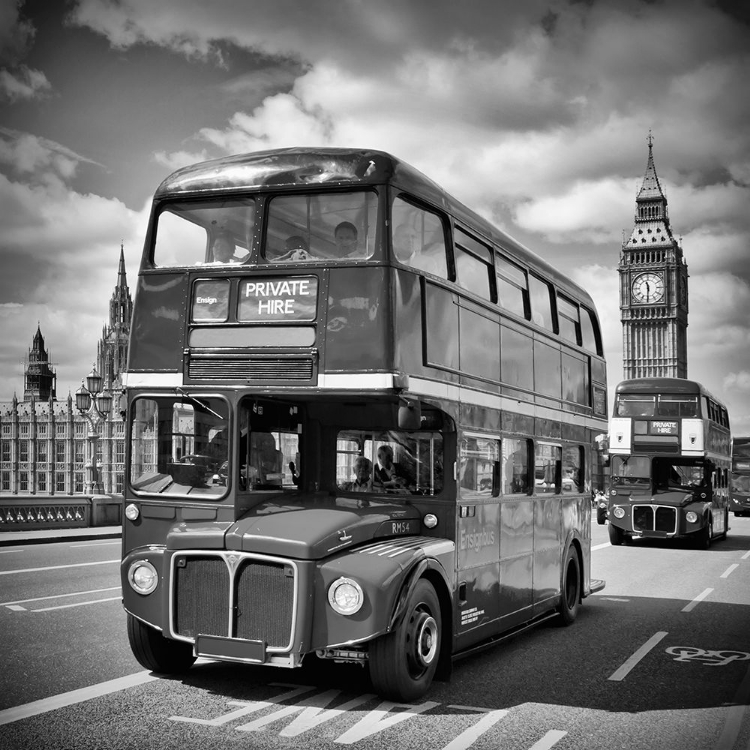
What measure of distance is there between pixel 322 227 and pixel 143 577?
2919 mm

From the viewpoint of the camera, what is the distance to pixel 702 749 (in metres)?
6.00

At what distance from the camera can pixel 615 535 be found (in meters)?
24.8

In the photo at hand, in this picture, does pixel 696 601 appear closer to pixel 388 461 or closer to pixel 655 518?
pixel 388 461

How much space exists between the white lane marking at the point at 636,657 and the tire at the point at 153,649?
3.62 meters

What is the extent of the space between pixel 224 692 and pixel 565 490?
5.74 m

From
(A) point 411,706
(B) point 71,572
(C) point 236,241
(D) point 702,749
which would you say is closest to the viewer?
(D) point 702,749

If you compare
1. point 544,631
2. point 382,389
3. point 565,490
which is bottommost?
point 544,631

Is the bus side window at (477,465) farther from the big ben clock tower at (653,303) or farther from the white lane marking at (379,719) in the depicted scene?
the big ben clock tower at (653,303)

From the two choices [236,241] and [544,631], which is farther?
[544,631]

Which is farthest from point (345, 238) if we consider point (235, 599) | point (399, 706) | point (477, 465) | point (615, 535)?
point (615, 535)

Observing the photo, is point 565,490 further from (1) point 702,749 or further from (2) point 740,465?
(2) point 740,465

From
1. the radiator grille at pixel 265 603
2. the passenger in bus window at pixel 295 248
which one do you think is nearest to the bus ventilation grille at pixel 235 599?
the radiator grille at pixel 265 603

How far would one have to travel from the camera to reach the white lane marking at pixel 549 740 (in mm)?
5923

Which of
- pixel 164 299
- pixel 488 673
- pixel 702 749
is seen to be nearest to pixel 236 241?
pixel 164 299
